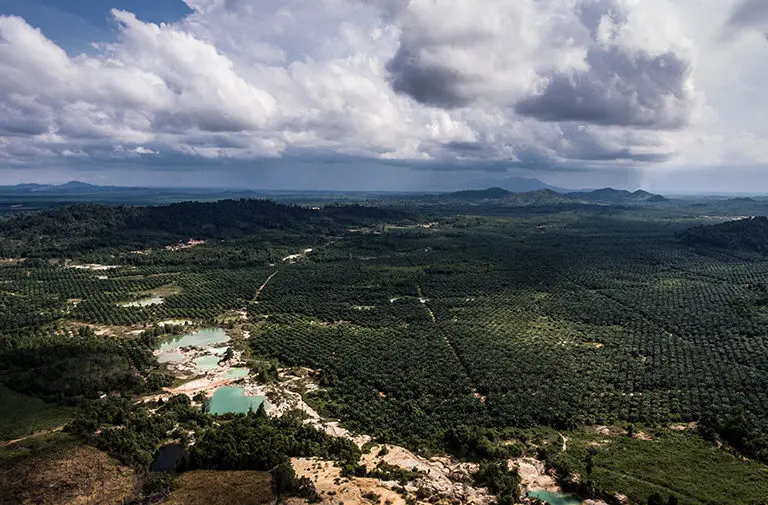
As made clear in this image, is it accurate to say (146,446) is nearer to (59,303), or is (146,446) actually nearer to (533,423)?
(533,423)

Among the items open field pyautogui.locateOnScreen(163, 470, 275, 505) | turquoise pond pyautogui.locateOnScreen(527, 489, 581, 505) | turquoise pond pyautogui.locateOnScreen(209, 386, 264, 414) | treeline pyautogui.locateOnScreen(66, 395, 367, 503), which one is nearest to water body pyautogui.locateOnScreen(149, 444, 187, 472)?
treeline pyautogui.locateOnScreen(66, 395, 367, 503)

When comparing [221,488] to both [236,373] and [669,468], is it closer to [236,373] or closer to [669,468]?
[236,373]

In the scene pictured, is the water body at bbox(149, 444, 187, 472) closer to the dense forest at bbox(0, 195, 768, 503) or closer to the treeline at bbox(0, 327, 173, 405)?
the dense forest at bbox(0, 195, 768, 503)

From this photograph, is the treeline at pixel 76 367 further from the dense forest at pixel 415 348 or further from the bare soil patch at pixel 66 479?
the bare soil patch at pixel 66 479

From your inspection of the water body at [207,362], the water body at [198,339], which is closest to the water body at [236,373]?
the water body at [207,362]

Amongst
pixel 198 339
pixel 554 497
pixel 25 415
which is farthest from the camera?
pixel 198 339

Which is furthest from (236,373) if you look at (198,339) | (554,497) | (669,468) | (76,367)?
(669,468)
